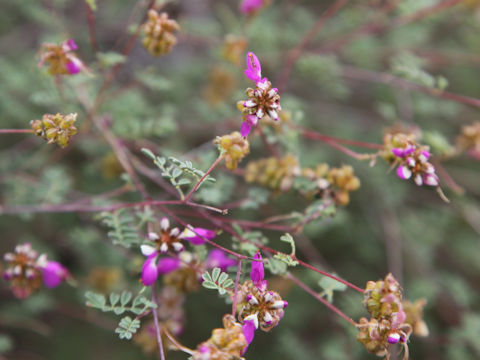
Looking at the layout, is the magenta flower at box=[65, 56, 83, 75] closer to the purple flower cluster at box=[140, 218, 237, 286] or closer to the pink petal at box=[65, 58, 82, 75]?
the pink petal at box=[65, 58, 82, 75]

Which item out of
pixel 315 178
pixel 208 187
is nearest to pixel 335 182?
pixel 315 178

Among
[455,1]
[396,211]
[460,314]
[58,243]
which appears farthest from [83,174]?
[460,314]

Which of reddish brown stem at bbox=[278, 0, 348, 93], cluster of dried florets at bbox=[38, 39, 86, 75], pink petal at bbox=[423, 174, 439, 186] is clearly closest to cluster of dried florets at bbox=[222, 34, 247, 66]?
reddish brown stem at bbox=[278, 0, 348, 93]

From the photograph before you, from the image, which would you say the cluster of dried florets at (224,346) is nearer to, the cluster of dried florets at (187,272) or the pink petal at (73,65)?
the cluster of dried florets at (187,272)

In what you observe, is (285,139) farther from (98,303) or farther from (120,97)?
(120,97)

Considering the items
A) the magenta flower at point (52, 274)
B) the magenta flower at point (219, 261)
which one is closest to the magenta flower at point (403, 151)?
the magenta flower at point (219, 261)

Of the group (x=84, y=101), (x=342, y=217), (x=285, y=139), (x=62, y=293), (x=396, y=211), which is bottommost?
(x=62, y=293)
